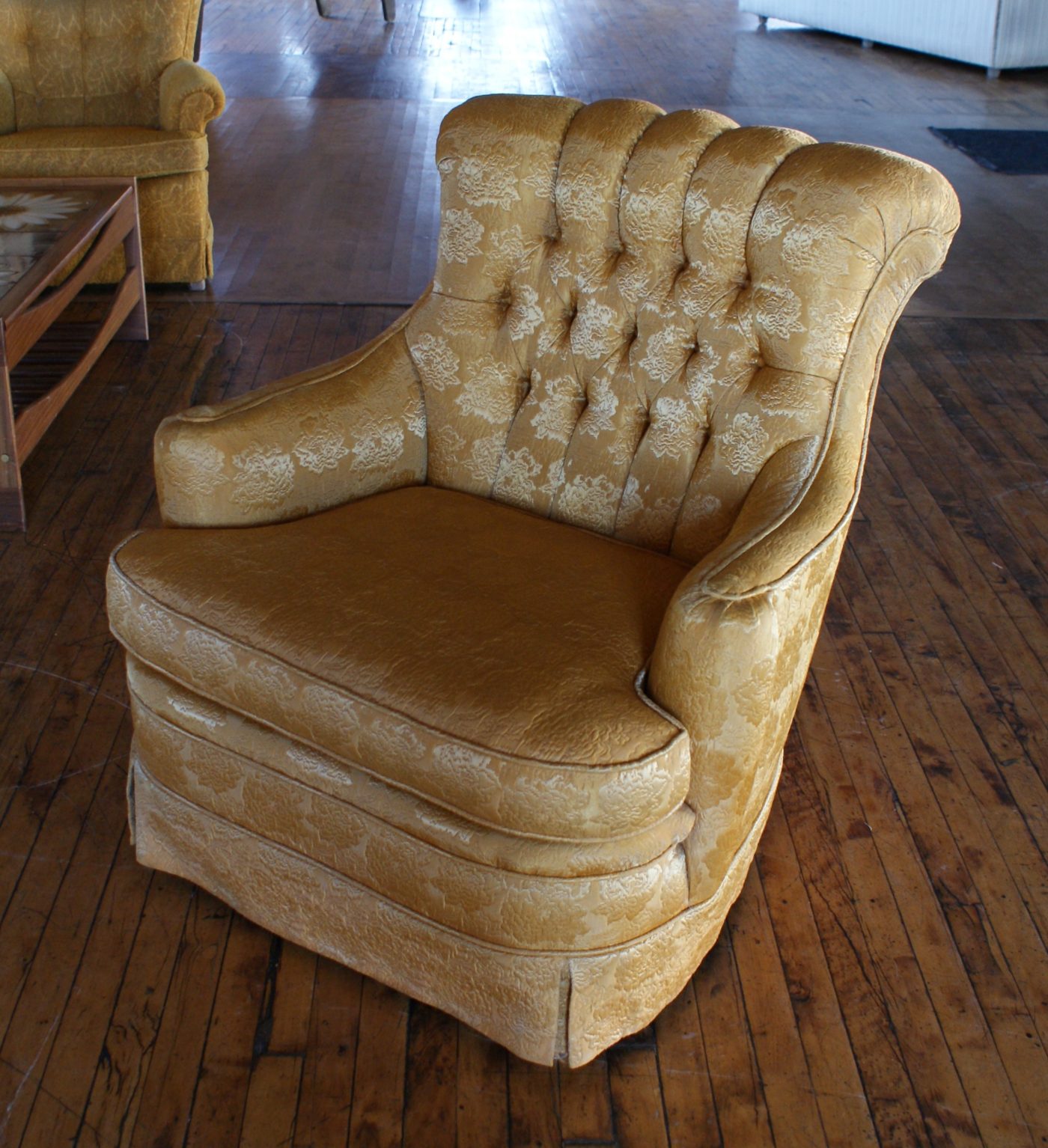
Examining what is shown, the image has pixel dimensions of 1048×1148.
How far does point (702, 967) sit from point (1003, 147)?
491cm

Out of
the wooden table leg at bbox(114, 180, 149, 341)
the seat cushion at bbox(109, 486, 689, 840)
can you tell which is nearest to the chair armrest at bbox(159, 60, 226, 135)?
the wooden table leg at bbox(114, 180, 149, 341)

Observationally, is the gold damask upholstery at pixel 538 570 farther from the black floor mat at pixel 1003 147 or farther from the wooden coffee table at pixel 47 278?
the black floor mat at pixel 1003 147

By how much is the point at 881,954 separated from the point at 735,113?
5138 mm

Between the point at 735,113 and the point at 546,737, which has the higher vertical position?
the point at 546,737

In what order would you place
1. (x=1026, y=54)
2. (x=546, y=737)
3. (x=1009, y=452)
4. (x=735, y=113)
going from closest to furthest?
(x=546, y=737), (x=1009, y=452), (x=735, y=113), (x=1026, y=54)

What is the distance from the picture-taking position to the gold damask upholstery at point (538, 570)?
1262 mm

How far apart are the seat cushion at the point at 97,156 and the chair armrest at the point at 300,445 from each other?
204cm

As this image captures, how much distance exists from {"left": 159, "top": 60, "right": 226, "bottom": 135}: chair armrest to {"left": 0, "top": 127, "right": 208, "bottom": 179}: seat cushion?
0.21ft

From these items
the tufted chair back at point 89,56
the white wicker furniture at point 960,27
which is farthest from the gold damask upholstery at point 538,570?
the white wicker furniture at point 960,27

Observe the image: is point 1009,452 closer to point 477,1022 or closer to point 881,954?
point 881,954

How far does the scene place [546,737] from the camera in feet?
3.98

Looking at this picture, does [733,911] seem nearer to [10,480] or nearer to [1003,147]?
[10,480]

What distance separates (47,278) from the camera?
253cm

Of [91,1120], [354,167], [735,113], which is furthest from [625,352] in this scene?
[735,113]
